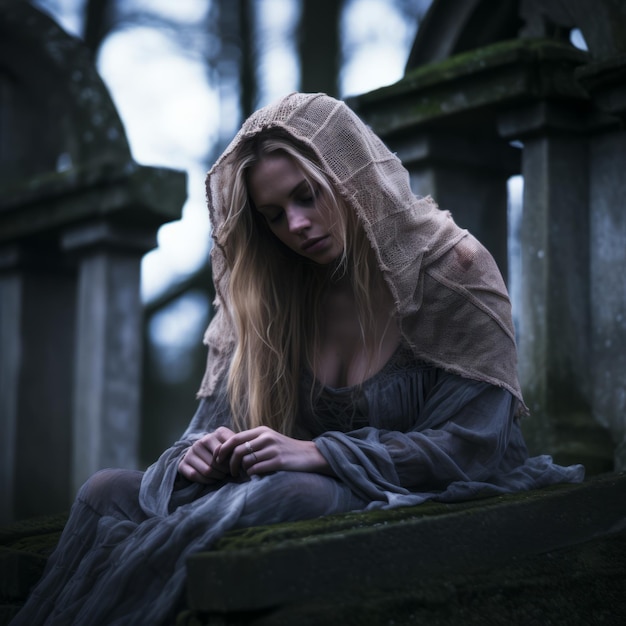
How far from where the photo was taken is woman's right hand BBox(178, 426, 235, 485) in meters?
3.13

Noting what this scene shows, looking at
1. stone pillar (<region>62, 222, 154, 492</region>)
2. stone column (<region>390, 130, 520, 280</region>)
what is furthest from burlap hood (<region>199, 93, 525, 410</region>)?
stone pillar (<region>62, 222, 154, 492</region>)

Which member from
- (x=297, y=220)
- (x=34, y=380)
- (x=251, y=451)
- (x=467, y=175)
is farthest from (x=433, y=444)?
(x=34, y=380)

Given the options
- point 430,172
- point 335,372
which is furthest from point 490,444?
point 430,172

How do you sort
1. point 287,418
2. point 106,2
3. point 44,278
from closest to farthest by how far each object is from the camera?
point 287,418 < point 44,278 < point 106,2

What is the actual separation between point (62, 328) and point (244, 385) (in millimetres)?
3689

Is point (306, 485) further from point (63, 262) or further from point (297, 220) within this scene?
point (63, 262)

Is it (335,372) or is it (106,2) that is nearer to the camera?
(335,372)

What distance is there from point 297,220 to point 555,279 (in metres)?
1.58

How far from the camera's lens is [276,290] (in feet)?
12.0

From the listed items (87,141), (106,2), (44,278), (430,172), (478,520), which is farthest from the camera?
(106,2)

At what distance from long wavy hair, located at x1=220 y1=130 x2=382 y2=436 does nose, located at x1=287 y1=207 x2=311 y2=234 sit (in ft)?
0.18

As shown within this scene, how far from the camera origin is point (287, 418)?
347 centimetres

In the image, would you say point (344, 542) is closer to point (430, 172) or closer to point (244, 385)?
point (244, 385)

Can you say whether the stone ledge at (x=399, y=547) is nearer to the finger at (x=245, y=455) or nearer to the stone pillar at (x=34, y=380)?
the finger at (x=245, y=455)
